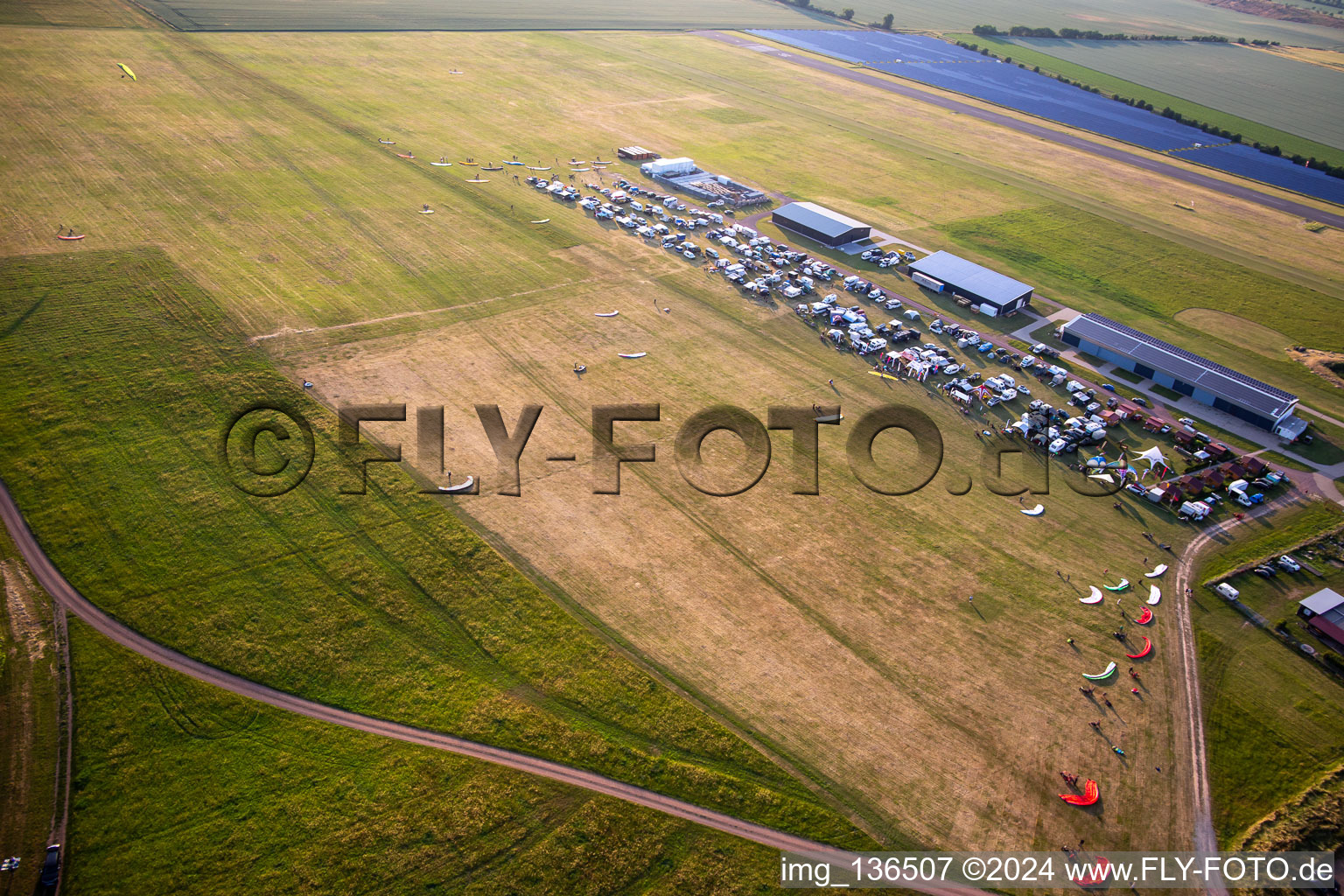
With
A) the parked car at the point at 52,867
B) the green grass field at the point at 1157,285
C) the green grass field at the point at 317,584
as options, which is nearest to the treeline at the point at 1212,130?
the green grass field at the point at 1157,285

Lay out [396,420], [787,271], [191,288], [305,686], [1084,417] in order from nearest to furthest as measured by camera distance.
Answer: [305,686], [396,420], [1084,417], [191,288], [787,271]

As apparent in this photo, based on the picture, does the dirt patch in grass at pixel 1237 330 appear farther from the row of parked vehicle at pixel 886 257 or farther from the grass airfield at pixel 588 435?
the row of parked vehicle at pixel 886 257

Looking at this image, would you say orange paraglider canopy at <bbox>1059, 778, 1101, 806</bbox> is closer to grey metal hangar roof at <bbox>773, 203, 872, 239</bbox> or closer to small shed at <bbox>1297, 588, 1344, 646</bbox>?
small shed at <bbox>1297, 588, 1344, 646</bbox>

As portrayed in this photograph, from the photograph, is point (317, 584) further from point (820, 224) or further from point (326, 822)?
point (820, 224)

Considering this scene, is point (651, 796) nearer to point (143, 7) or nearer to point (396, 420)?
point (396, 420)

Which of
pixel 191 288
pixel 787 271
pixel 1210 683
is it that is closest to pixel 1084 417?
pixel 1210 683

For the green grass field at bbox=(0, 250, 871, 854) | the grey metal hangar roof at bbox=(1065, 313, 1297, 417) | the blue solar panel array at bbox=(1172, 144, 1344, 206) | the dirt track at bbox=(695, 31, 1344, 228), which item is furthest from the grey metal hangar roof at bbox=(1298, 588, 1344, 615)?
the blue solar panel array at bbox=(1172, 144, 1344, 206)
